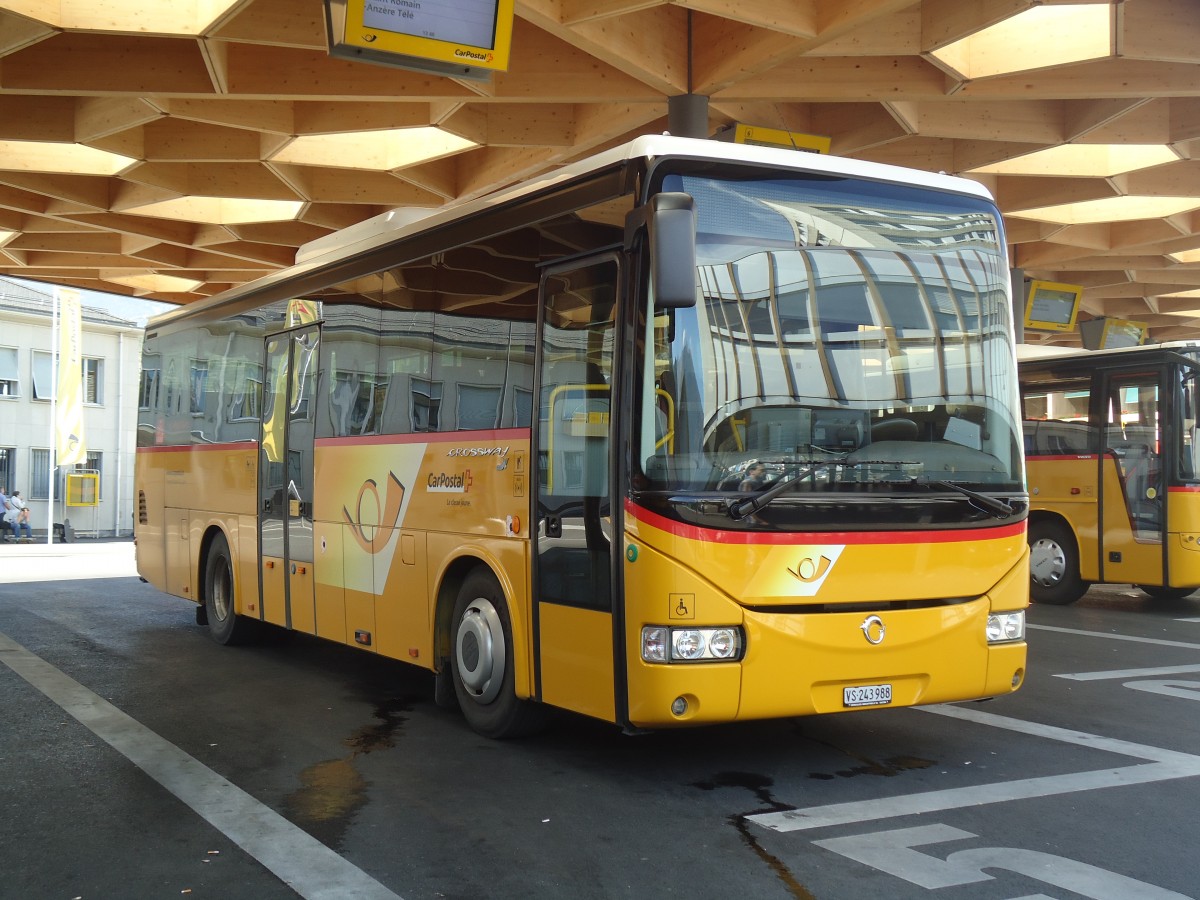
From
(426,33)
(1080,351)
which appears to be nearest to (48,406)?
(1080,351)

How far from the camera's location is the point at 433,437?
319 inches

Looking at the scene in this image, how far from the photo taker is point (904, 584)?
6422mm

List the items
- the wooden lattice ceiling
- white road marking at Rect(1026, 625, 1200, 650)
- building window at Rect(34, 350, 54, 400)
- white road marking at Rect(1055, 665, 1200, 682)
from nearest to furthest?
white road marking at Rect(1055, 665, 1200, 682), the wooden lattice ceiling, white road marking at Rect(1026, 625, 1200, 650), building window at Rect(34, 350, 54, 400)

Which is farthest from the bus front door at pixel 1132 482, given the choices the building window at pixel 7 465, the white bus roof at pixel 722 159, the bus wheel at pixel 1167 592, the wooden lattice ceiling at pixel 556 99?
the building window at pixel 7 465

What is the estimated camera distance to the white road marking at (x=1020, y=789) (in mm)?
5801

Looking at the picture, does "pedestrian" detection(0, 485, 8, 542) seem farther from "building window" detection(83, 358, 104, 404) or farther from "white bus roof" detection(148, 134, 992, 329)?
"white bus roof" detection(148, 134, 992, 329)

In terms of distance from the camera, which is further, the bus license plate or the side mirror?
the bus license plate

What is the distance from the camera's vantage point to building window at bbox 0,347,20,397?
46.5m

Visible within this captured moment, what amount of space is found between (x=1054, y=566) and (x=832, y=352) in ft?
36.2

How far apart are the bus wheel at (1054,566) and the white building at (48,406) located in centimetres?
3563

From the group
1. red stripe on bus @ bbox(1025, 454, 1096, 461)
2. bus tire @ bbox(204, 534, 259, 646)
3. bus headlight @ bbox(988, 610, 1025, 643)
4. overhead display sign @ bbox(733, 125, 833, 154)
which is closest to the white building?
bus tire @ bbox(204, 534, 259, 646)

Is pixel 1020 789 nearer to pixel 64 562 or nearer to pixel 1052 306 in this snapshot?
pixel 1052 306

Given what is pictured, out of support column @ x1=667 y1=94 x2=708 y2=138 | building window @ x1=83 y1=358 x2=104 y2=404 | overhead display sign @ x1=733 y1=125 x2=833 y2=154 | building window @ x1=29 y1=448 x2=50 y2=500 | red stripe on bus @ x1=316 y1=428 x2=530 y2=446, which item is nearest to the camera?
red stripe on bus @ x1=316 y1=428 x2=530 y2=446

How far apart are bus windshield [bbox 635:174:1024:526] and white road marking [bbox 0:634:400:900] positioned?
2.24 m
